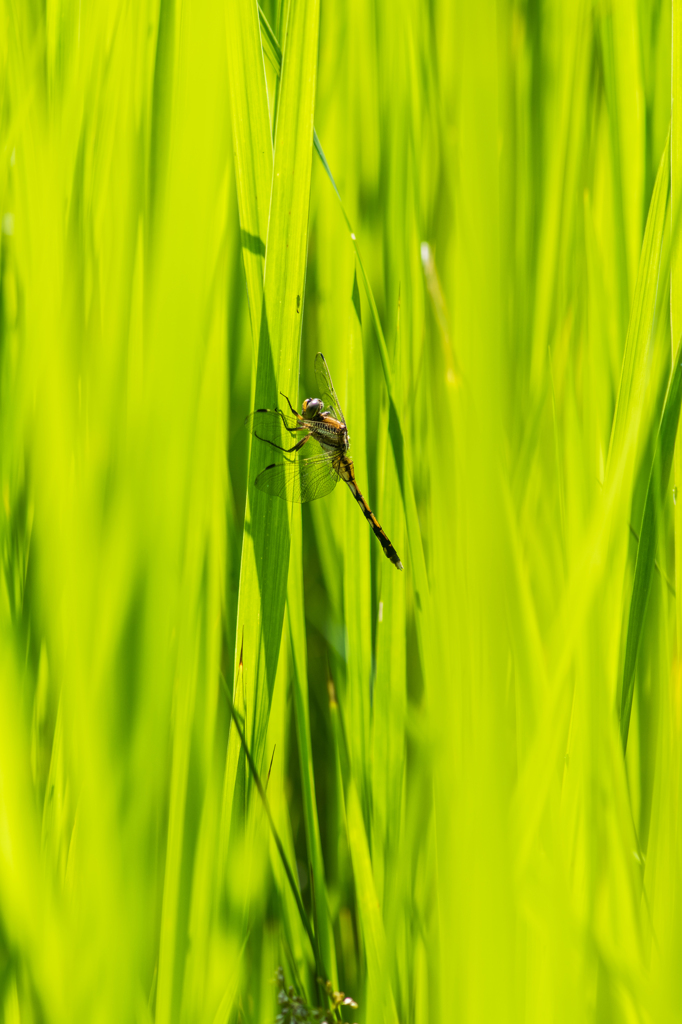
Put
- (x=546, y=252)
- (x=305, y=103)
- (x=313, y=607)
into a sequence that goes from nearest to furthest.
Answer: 1. (x=305, y=103)
2. (x=546, y=252)
3. (x=313, y=607)

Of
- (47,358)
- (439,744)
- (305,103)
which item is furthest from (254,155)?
(439,744)

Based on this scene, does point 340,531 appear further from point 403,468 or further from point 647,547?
point 647,547

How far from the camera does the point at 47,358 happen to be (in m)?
0.56

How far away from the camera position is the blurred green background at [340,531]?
0.40m

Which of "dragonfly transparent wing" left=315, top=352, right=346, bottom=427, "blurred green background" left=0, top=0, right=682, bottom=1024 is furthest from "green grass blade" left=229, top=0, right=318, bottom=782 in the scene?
"dragonfly transparent wing" left=315, top=352, right=346, bottom=427

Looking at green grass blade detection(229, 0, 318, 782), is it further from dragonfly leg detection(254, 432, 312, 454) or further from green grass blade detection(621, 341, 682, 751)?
green grass blade detection(621, 341, 682, 751)

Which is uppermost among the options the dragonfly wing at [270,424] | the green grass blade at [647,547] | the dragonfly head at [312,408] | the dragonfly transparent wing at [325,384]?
the dragonfly transparent wing at [325,384]

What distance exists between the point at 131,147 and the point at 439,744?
24.6 inches

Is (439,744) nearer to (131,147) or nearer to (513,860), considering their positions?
(513,860)

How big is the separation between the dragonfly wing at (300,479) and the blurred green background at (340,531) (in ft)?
0.08

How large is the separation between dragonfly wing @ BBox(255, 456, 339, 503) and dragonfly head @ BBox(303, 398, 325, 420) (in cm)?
7

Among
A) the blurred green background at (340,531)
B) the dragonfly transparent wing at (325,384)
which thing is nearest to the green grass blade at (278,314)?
the blurred green background at (340,531)

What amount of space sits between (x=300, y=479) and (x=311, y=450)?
21 cm

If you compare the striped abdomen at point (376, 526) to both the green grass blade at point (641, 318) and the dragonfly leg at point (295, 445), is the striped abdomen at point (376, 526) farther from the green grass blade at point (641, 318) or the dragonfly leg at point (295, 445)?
the green grass blade at point (641, 318)
